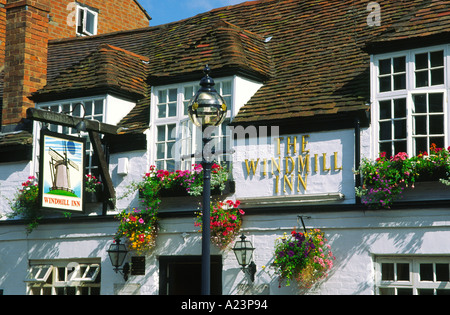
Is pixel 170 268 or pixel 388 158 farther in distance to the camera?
pixel 170 268

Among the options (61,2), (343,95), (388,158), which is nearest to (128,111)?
(343,95)

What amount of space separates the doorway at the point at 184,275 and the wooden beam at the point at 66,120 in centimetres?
286

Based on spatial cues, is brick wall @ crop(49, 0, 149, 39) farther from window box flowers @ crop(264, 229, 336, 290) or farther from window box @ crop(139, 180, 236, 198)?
window box flowers @ crop(264, 229, 336, 290)

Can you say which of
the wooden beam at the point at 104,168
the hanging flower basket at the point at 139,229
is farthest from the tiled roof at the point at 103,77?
the hanging flower basket at the point at 139,229

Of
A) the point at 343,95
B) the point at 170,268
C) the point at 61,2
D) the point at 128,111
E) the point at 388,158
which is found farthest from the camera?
the point at 61,2

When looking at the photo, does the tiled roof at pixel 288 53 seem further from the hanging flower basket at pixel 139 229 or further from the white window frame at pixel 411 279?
the white window frame at pixel 411 279

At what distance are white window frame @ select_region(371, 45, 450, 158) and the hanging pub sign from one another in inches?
225

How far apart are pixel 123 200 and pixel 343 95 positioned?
5024 millimetres

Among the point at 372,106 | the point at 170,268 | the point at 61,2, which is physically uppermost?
the point at 61,2

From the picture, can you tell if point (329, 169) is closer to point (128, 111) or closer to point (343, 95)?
point (343, 95)

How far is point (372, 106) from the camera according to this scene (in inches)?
504

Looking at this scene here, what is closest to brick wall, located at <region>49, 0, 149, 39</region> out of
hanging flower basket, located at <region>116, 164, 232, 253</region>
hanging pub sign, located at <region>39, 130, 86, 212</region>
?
hanging pub sign, located at <region>39, 130, 86, 212</region>

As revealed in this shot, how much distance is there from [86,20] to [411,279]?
14.9 meters

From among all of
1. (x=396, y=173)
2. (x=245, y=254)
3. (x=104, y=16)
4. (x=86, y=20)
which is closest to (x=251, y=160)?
(x=245, y=254)
